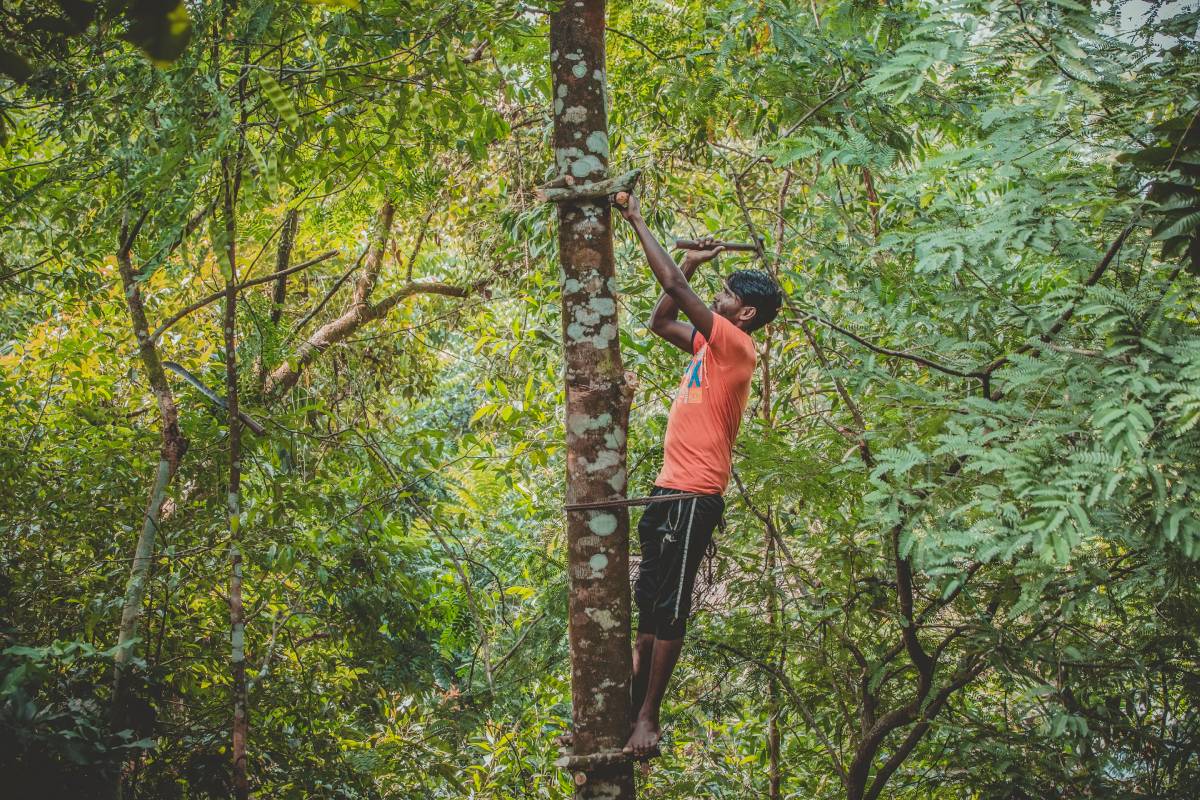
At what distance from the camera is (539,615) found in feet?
14.0

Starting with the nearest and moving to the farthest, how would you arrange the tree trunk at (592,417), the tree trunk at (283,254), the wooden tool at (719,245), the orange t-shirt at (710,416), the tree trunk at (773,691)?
1. the tree trunk at (592,417)
2. the orange t-shirt at (710,416)
3. the wooden tool at (719,245)
4. the tree trunk at (773,691)
5. the tree trunk at (283,254)

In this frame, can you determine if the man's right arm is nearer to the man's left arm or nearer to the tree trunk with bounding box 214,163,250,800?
the man's left arm

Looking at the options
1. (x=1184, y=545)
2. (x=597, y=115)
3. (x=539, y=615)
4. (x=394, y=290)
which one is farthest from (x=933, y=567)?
(x=394, y=290)

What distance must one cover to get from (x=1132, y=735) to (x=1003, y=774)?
1.62 ft

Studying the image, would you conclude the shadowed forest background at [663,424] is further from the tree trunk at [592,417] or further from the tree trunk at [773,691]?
the tree trunk at [592,417]

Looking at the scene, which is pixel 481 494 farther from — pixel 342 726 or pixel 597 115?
pixel 597 115

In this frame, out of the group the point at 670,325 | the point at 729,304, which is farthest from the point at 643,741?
the point at 729,304

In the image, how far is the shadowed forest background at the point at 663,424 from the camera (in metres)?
2.33

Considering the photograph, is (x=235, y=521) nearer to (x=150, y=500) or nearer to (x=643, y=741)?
(x=150, y=500)

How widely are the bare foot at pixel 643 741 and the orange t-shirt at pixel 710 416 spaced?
31.4 inches

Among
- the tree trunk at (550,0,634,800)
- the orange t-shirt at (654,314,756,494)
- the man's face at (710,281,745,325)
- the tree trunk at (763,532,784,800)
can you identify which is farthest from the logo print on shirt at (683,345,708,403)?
the tree trunk at (763,532,784,800)

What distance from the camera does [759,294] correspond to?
3.12 m

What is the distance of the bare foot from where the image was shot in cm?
247

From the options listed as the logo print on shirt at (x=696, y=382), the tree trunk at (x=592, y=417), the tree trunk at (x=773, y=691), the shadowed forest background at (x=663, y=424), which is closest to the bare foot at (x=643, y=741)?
the tree trunk at (x=592, y=417)
